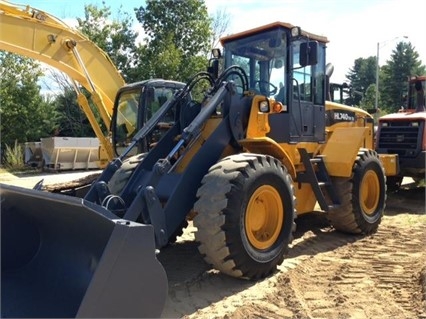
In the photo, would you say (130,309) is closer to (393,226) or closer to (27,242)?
(27,242)

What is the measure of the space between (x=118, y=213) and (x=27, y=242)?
765 millimetres

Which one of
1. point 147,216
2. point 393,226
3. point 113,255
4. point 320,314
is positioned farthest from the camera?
point 393,226

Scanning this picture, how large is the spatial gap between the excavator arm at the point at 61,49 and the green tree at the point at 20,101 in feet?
51.0

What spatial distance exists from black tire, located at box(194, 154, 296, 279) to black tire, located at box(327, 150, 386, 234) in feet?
→ 5.24

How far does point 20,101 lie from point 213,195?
77.1 ft

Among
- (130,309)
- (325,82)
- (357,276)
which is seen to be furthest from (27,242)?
(325,82)

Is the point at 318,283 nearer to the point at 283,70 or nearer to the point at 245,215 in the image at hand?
the point at 245,215

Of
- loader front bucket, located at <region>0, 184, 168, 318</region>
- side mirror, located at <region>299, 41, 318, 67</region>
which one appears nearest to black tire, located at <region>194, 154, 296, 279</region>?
loader front bucket, located at <region>0, 184, 168, 318</region>

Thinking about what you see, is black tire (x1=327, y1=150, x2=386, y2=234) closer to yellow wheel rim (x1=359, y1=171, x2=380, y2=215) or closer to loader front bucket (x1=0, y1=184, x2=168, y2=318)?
yellow wheel rim (x1=359, y1=171, x2=380, y2=215)

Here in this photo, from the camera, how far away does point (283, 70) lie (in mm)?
5848

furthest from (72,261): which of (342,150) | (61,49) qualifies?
(61,49)

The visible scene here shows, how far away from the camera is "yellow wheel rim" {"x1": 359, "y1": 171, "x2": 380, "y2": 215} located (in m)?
6.61

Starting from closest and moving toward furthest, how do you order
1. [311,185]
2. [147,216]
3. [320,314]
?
[320,314] < [147,216] < [311,185]

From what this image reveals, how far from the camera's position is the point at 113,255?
9.62 ft
